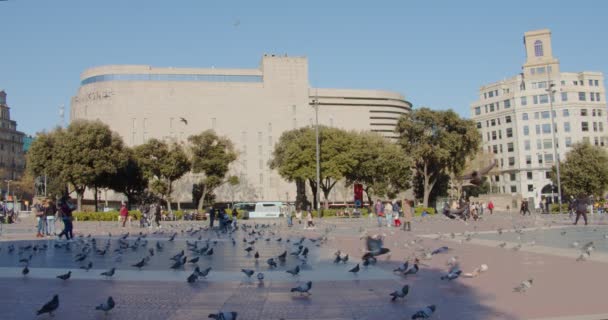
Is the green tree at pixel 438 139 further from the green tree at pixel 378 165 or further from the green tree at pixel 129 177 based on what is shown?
the green tree at pixel 129 177

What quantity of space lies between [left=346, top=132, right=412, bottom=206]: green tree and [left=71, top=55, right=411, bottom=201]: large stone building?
28.3 m

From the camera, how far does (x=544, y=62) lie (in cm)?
8831

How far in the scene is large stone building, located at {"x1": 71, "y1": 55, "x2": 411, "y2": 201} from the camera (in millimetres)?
85812

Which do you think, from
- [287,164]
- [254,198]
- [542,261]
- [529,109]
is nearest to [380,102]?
[529,109]

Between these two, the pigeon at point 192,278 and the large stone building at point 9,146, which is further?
the large stone building at point 9,146

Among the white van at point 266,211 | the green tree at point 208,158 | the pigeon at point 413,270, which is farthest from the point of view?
the white van at point 266,211

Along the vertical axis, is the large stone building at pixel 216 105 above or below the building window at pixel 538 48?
below

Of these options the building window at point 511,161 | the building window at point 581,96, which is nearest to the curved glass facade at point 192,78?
the building window at point 511,161

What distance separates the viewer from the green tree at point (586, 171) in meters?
56.4

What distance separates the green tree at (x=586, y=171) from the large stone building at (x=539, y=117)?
27.1 metres

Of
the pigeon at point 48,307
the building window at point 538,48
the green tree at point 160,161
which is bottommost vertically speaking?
the pigeon at point 48,307

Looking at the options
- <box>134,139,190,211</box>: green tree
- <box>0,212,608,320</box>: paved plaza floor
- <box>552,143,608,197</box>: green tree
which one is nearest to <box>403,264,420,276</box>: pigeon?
<box>0,212,608,320</box>: paved plaza floor

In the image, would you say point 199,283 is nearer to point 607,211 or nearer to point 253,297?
point 253,297

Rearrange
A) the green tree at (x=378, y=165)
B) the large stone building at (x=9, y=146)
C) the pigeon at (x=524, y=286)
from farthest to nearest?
the large stone building at (x=9, y=146)
the green tree at (x=378, y=165)
the pigeon at (x=524, y=286)
